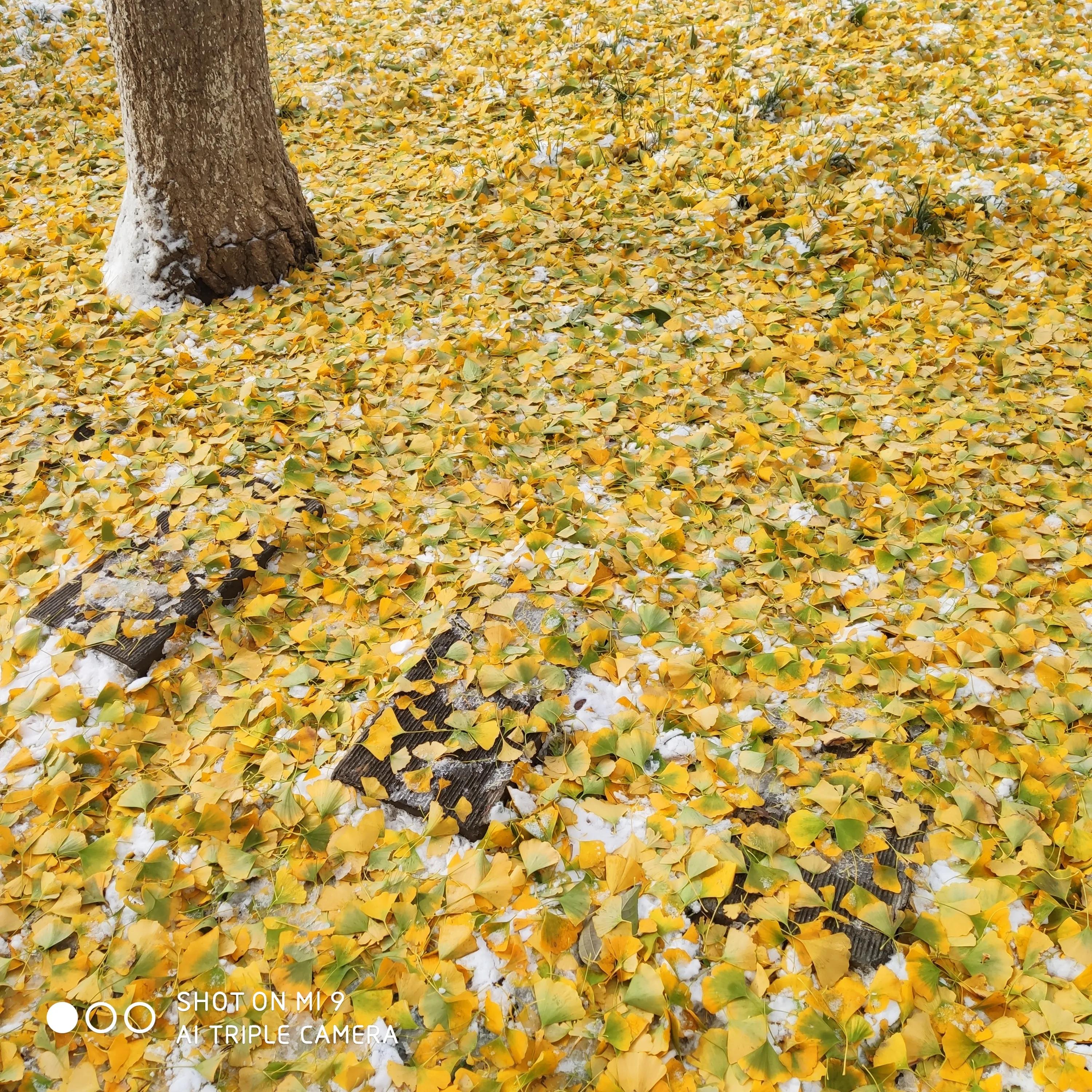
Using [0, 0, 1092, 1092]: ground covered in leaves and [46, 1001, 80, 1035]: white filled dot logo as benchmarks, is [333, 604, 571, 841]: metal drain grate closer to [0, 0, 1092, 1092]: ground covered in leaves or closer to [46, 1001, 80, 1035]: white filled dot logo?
[0, 0, 1092, 1092]: ground covered in leaves

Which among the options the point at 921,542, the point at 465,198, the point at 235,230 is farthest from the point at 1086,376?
the point at 235,230

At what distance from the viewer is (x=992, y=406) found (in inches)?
106

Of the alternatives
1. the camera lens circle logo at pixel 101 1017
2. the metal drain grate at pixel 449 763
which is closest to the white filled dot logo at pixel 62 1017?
the camera lens circle logo at pixel 101 1017

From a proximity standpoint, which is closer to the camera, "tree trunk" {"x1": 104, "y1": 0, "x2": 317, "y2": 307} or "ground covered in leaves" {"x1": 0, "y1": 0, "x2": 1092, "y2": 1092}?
"ground covered in leaves" {"x1": 0, "y1": 0, "x2": 1092, "y2": 1092}

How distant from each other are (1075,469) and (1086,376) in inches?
21.5

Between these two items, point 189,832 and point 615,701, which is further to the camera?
point 615,701

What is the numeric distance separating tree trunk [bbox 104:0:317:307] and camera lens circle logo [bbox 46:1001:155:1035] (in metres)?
2.74

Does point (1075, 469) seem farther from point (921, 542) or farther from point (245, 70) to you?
point (245, 70)

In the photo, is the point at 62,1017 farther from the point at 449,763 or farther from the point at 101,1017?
the point at 449,763

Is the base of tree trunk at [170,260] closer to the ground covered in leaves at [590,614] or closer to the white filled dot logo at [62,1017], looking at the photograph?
the ground covered in leaves at [590,614]

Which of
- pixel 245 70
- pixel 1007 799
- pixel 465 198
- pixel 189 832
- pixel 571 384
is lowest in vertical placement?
pixel 1007 799

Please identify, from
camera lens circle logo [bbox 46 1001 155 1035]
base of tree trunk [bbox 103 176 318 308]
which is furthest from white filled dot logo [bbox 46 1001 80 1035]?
base of tree trunk [bbox 103 176 318 308]

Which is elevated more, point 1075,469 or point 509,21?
point 509,21

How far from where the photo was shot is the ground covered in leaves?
138 centimetres
